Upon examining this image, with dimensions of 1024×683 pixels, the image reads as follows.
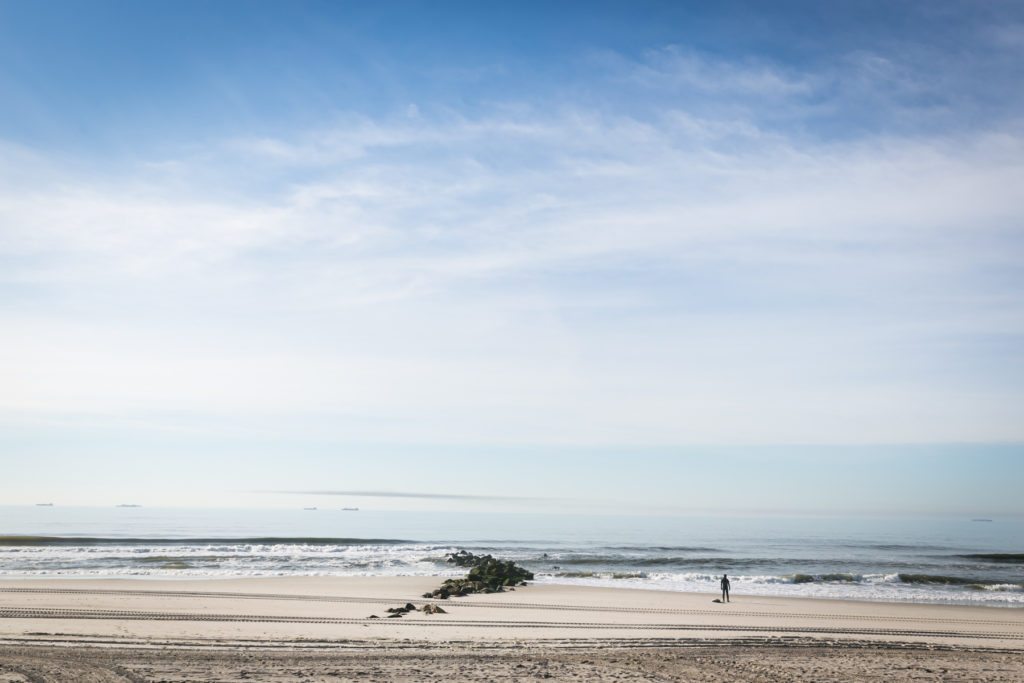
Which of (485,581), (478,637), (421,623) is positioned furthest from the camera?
(485,581)

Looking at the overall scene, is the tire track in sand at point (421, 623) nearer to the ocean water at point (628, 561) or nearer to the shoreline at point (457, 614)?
the shoreline at point (457, 614)

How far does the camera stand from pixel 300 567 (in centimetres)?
4191

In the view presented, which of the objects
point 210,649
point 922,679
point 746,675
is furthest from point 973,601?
point 210,649

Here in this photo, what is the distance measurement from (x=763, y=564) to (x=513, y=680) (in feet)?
132

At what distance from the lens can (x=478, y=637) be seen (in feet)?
61.8

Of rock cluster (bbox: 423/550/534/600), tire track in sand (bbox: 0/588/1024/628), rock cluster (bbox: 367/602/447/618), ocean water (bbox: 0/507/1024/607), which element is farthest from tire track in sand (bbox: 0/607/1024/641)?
ocean water (bbox: 0/507/1024/607)

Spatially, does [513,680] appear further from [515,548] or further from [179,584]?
[515,548]

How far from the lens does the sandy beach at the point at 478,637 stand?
47.0 feet

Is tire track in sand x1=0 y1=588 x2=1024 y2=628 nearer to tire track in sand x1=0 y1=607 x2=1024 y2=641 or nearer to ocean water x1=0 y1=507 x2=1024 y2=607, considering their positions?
tire track in sand x1=0 y1=607 x2=1024 y2=641

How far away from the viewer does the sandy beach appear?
14.3m

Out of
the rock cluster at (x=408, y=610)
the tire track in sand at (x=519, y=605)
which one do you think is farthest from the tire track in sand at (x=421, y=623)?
the tire track in sand at (x=519, y=605)

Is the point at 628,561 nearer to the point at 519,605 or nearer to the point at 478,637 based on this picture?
the point at 519,605

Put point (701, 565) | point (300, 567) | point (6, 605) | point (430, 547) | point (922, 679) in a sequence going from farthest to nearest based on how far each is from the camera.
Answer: point (430, 547)
point (701, 565)
point (300, 567)
point (6, 605)
point (922, 679)

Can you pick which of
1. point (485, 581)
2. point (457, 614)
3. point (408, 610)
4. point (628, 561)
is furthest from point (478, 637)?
point (628, 561)
